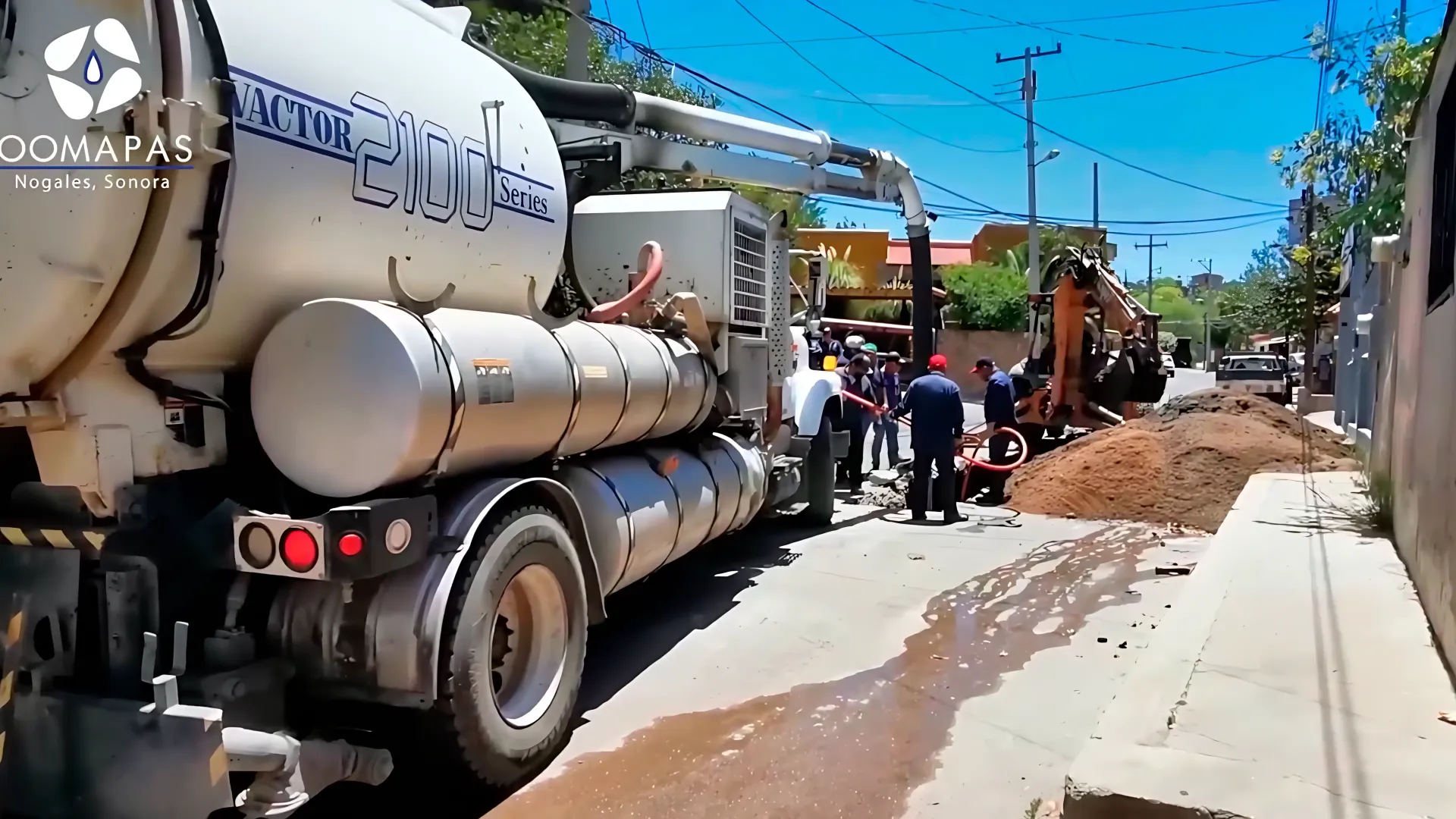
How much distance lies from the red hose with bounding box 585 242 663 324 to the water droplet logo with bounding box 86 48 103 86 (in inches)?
124

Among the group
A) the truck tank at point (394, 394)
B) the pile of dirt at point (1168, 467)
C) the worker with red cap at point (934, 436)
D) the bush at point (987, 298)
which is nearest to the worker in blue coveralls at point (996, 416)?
the pile of dirt at point (1168, 467)

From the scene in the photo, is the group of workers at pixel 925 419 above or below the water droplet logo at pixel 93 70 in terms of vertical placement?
below

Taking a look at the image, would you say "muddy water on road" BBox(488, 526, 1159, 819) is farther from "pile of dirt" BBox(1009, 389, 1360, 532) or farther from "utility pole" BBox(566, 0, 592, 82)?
"utility pole" BBox(566, 0, 592, 82)

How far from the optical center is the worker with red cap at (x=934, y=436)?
1009 cm

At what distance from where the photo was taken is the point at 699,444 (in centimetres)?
694

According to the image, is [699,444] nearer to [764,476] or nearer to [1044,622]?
[764,476]

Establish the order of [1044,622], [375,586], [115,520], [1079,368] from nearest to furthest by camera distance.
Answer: [115,520] → [375,586] → [1044,622] → [1079,368]

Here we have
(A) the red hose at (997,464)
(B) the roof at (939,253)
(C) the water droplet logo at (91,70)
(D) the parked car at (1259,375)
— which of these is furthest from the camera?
(B) the roof at (939,253)

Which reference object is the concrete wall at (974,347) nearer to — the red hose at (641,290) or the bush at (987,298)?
the bush at (987,298)

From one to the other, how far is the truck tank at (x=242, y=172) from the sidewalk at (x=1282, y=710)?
3.14 m

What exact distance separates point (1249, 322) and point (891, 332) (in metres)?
34.6

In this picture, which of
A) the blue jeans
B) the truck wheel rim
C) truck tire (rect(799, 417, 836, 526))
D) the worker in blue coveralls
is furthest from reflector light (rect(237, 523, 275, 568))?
the blue jeans

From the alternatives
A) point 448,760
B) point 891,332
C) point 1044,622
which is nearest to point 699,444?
point 1044,622

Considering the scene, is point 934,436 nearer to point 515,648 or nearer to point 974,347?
point 515,648
